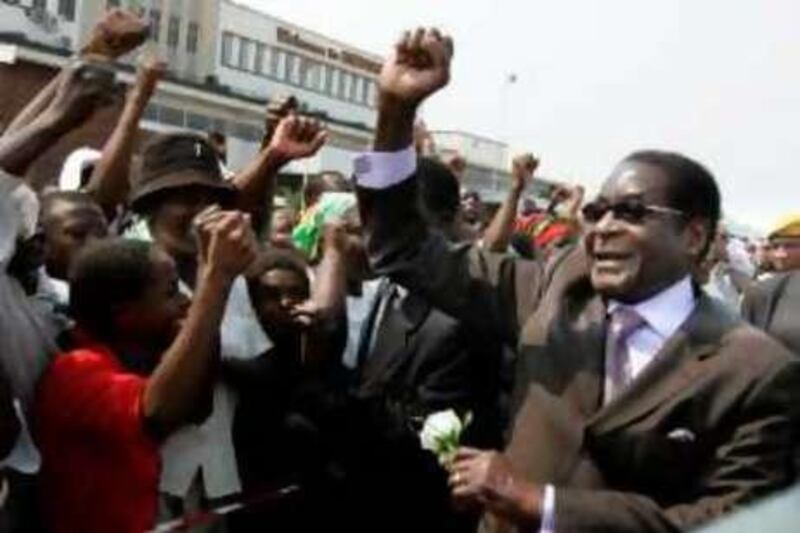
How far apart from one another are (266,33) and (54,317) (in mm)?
87180

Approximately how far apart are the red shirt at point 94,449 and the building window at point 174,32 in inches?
3247

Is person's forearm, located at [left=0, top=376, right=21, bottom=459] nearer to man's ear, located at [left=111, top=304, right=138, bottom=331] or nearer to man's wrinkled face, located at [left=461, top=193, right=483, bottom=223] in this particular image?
man's ear, located at [left=111, top=304, right=138, bottom=331]

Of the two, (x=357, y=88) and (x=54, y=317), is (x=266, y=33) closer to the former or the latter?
(x=357, y=88)

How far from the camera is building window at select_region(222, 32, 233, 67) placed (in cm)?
8650

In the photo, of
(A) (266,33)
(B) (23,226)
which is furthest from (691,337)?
(A) (266,33)

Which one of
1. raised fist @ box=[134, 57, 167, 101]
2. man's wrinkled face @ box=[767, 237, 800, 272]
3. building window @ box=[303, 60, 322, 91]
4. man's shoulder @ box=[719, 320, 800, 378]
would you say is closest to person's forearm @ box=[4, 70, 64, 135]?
raised fist @ box=[134, 57, 167, 101]

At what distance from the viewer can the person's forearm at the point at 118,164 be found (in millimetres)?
4906

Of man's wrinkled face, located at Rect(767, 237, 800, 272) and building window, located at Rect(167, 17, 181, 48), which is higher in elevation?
building window, located at Rect(167, 17, 181, 48)

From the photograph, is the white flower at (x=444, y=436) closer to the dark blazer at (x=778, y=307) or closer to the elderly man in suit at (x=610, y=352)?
the elderly man in suit at (x=610, y=352)

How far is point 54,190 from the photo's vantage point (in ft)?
15.5

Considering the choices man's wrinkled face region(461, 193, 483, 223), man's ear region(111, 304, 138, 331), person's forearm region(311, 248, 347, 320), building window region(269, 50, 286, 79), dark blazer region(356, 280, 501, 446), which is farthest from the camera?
building window region(269, 50, 286, 79)

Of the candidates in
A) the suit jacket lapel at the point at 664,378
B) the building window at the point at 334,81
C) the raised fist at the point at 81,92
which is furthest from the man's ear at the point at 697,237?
the building window at the point at 334,81

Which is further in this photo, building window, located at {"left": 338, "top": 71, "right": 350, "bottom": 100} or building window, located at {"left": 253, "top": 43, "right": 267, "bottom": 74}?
building window, located at {"left": 338, "top": 71, "right": 350, "bottom": 100}

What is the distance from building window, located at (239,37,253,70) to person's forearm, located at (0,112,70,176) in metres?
84.5
